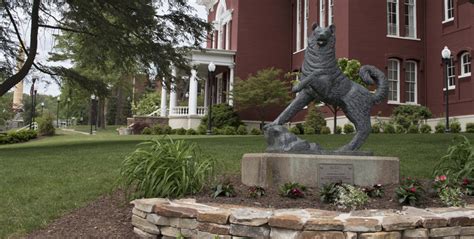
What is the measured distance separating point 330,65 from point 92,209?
3883 millimetres

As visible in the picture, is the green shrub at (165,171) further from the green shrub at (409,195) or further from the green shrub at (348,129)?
the green shrub at (348,129)

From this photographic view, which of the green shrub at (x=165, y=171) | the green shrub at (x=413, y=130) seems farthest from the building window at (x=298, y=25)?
the green shrub at (x=165, y=171)

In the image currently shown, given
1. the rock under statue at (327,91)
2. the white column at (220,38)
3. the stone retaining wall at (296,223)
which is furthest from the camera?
the white column at (220,38)

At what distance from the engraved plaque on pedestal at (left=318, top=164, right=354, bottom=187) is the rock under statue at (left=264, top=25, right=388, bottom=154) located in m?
0.38

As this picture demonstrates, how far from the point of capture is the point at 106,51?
62.5 ft

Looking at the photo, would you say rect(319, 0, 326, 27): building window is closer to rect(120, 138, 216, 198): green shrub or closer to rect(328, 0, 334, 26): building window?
rect(328, 0, 334, 26): building window

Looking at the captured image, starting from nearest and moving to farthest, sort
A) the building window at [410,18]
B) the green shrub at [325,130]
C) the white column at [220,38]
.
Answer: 1. the green shrub at [325,130]
2. the building window at [410,18]
3. the white column at [220,38]

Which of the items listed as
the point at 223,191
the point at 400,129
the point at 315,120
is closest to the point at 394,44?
the point at 400,129

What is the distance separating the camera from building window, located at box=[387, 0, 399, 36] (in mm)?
26938

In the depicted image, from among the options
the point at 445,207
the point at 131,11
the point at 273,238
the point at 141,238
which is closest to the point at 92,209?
the point at 141,238

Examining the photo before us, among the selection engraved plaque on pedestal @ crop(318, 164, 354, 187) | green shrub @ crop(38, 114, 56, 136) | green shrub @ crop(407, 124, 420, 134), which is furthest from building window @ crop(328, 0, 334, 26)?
engraved plaque on pedestal @ crop(318, 164, 354, 187)

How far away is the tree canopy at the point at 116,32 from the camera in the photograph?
18375 millimetres

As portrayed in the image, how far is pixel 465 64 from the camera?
24.0 m

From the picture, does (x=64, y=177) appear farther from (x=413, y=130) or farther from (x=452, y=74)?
(x=452, y=74)
